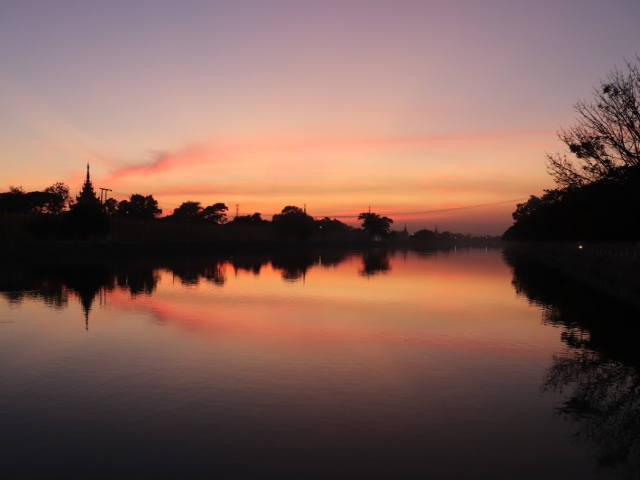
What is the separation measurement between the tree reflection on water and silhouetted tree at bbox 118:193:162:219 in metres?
150

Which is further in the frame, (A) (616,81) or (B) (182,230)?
(B) (182,230)

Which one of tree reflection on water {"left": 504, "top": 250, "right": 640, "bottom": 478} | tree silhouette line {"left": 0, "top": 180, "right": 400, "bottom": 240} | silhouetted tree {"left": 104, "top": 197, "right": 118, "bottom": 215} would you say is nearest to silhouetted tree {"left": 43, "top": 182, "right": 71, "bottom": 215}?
tree silhouette line {"left": 0, "top": 180, "right": 400, "bottom": 240}

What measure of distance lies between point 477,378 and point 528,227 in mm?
127590

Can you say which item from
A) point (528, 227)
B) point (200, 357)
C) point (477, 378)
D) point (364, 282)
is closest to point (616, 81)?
point (364, 282)

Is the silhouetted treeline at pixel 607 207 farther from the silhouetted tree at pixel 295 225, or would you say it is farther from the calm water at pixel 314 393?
the silhouetted tree at pixel 295 225

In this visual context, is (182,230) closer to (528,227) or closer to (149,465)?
(528,227)

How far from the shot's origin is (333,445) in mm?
9352

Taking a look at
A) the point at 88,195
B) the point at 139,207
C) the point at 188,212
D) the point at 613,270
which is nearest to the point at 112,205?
the point at 139,207

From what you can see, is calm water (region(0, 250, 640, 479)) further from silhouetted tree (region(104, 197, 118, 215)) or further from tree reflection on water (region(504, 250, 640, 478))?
silhouetted tree (region(104, 197, 118, 215))

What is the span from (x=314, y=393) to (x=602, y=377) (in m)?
7.36

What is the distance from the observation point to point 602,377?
46.4 ft

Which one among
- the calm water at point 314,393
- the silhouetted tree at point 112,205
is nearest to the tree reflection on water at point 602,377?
the calm water at point 314,393

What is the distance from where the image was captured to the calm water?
28.7 feet

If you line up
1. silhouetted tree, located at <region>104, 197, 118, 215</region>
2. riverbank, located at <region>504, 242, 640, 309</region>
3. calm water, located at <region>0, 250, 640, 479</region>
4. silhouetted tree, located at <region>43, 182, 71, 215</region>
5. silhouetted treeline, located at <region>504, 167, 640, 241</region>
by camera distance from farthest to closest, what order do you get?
1. silhouetted tree, located at <region>104, 197, 118, 215</region>
2. silhouetted tree, located at <region>43, 182, 71, 215</region>
3. silhouetted treeline, located at <region>504, 167, 640, 241</region>
4. riverbank, located at <region>504, 242, 640, 309</region>
5. calm water, located at <region>0, 250, 640, 479</region>
